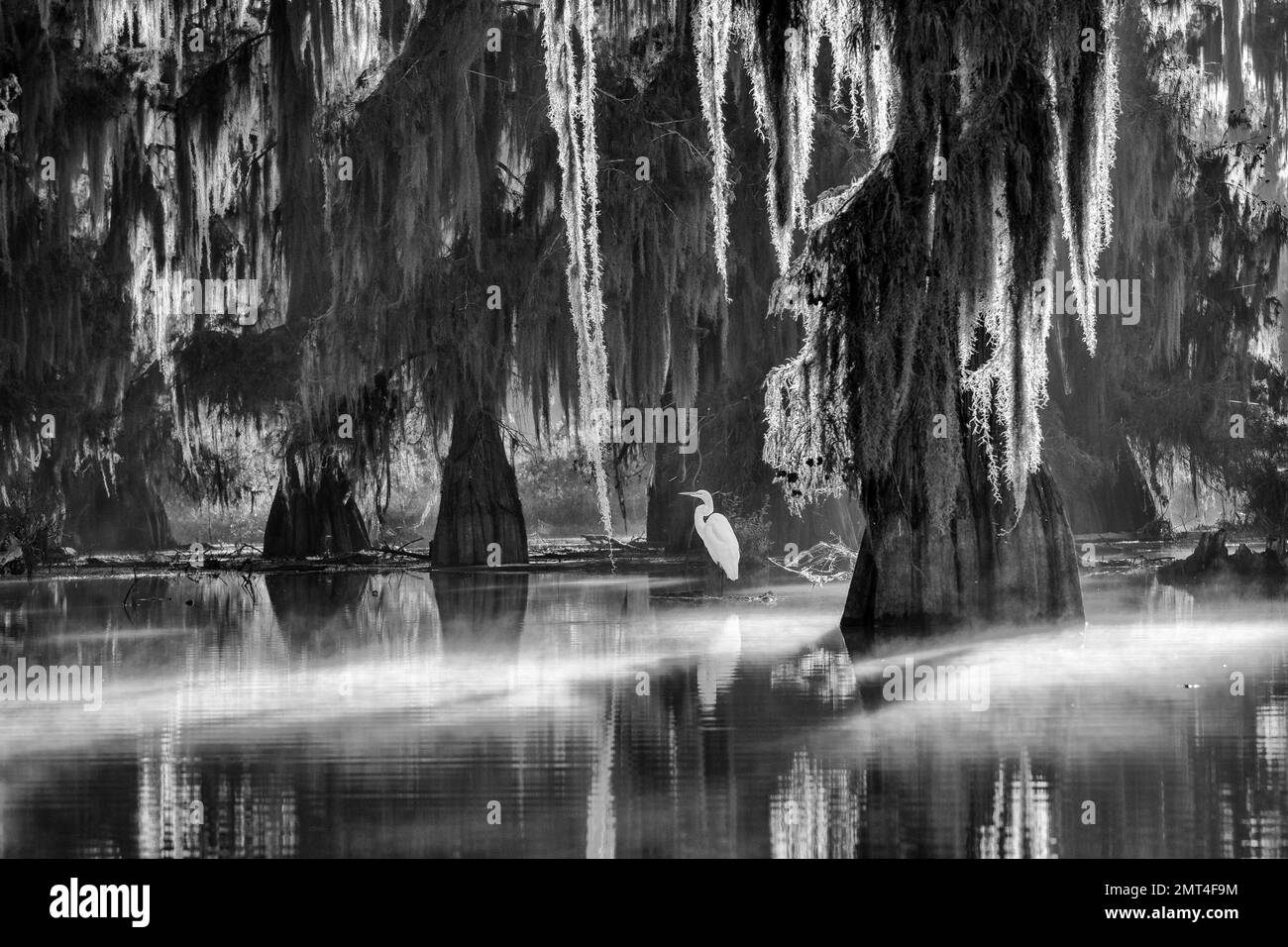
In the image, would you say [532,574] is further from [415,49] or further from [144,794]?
[144,794]

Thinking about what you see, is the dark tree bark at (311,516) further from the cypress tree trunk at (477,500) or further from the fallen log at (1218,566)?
the fallen log at (1218,566)

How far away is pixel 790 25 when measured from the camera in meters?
10.1

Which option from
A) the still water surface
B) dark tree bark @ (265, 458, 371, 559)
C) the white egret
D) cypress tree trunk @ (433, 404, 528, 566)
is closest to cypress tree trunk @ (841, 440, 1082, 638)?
the still water surface

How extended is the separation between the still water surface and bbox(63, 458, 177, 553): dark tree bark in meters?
15.0

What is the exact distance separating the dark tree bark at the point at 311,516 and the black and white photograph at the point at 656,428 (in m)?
0.06

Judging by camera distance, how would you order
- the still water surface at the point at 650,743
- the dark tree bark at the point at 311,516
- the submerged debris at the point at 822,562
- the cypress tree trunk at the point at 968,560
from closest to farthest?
the still water surface at the point at 650,743, the cypress tree trunk at the point at 968,560, the submerged debris at the point at 822,562, the dark tree bark at the point at 311,516

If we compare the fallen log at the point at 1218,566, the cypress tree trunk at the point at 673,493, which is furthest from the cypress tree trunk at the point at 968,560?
the cypress tree trunk at the point at 673,493

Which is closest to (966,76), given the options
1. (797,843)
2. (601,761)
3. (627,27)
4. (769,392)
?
(769,392)

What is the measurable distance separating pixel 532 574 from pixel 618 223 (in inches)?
155

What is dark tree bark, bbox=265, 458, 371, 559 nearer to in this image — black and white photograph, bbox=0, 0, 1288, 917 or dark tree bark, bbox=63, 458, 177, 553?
black and white photograph, bbox=0, 0, 1288, 917

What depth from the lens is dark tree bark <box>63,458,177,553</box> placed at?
25875 mm

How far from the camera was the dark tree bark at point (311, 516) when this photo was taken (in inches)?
816

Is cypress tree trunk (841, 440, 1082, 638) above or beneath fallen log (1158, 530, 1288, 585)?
above

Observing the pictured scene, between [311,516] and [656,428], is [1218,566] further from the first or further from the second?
[311,516]
